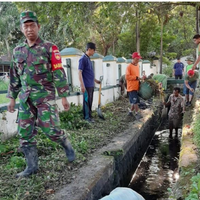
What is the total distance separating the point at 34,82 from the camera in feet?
8.31

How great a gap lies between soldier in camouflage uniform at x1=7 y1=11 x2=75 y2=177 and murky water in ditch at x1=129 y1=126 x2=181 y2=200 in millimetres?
2054

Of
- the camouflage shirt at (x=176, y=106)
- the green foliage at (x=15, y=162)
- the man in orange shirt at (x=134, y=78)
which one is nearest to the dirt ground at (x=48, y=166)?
the green foliage at (x=15, y=162)

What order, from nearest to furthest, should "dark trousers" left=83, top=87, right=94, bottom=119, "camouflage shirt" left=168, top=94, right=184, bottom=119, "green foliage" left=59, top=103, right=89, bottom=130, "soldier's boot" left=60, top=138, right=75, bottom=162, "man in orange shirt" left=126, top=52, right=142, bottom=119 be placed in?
"soldier's boot" left=60, top=138, right=75, bottom=162, "green foliage" left=59, top=103, right=89, bottom=130, "dark trousers" left=83, top=87, right=94, bottom=119, "man in orange shirt" left=126, top=52, right=142, bottom=119, "camouflage shirt" left=168, top=94, right=184, bottom=119

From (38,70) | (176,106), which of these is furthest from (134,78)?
(38,70)

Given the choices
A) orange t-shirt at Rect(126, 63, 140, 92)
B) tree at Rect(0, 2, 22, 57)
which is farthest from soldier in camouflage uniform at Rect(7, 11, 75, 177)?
tree at Rect(0, 2, 22, 57)

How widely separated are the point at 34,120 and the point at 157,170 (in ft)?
9.68

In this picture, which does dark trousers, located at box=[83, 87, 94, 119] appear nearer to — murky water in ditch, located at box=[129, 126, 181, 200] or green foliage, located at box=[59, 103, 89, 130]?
green foliage, located at box=[59, 103, 89, 130]

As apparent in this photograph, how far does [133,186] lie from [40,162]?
1.85 meters

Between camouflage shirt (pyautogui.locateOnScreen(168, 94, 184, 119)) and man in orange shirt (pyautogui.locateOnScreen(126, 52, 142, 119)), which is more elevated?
man in orange shirt (pyautogui.locateOnScreen(126, 52, 142, 119))

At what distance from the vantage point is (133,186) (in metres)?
4.07

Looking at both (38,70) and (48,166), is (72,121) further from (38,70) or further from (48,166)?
(38,70)

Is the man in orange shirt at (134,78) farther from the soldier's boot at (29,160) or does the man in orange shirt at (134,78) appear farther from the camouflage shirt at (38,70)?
the soldier's boot at (29,160)

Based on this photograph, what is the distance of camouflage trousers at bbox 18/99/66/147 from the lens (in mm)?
2574

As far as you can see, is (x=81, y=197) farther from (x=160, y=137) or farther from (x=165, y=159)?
(x=160, y=137)
